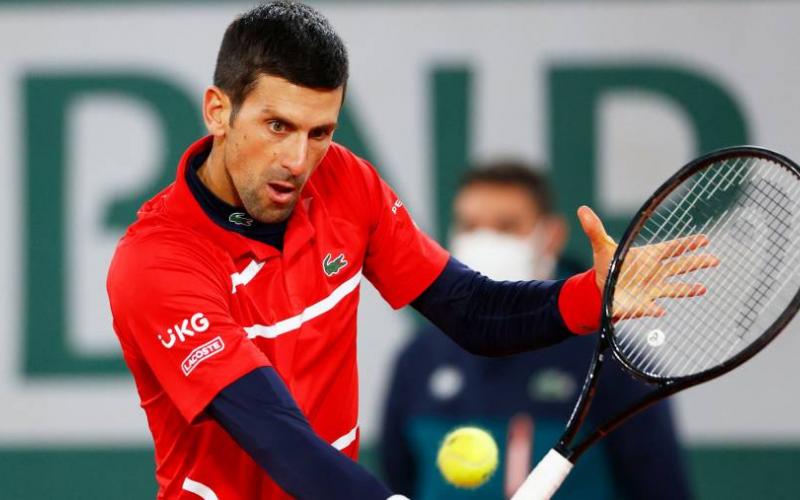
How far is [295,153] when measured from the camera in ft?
9.32

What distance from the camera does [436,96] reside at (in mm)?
6027

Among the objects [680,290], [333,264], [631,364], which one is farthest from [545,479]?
[333,264]

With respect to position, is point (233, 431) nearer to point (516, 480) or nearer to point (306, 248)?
point (306, 248)

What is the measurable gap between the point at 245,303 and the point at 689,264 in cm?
91

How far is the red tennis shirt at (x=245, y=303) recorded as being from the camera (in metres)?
2.77

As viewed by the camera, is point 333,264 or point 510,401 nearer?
point 333,264

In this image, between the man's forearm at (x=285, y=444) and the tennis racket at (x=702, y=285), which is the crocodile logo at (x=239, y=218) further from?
the tennis racket at (x=702, y=285)

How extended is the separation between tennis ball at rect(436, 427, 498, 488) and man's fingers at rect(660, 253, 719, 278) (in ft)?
2.09

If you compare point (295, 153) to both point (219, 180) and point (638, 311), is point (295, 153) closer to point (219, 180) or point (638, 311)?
point (219, 180)

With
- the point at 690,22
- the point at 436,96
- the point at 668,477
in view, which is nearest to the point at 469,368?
the point at 668,477

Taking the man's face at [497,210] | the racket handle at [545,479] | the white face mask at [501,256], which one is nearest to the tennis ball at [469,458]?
the racket handle at [545,479]

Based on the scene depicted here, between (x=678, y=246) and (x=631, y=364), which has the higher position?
(x=678, y=246)

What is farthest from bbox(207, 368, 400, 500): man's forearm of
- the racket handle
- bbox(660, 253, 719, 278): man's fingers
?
bbox(660, 253, 719, 278): man's fingers

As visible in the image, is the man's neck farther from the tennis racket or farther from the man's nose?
the tennis racket
